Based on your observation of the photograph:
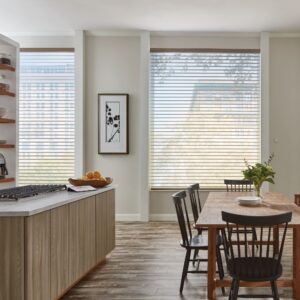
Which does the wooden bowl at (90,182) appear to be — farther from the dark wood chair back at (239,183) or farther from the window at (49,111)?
the window at (49,111)

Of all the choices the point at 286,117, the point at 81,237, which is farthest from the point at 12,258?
the point at 286,117

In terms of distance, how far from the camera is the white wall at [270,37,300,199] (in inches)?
278

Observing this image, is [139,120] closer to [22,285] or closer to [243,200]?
[243,200]

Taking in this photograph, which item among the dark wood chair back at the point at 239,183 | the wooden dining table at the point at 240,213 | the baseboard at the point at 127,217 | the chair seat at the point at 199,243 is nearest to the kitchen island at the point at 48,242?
the chair seat at the point at 199,243

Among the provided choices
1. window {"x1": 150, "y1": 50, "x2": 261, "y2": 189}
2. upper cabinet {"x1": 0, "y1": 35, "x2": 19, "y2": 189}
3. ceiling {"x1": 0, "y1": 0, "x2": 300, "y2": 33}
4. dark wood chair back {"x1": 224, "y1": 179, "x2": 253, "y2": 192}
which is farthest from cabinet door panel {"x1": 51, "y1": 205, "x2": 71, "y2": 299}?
window {"x1": 150, "y1": 50, "x2": 261, "y2": 189}

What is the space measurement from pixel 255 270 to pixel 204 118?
4679mm

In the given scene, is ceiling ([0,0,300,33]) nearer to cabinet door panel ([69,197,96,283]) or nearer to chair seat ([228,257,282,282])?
cabinet door panel ([69,197,96,283])

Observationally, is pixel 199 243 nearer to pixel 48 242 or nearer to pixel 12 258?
pixel 48 242

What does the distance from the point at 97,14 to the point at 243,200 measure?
152 inches

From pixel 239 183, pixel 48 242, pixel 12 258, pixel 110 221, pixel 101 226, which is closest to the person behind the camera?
pixel 12 258

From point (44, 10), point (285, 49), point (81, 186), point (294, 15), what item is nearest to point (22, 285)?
point (81, 186)

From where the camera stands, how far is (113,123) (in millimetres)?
7086

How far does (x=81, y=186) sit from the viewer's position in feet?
13.4

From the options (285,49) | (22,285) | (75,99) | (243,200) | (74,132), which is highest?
(285,49)
